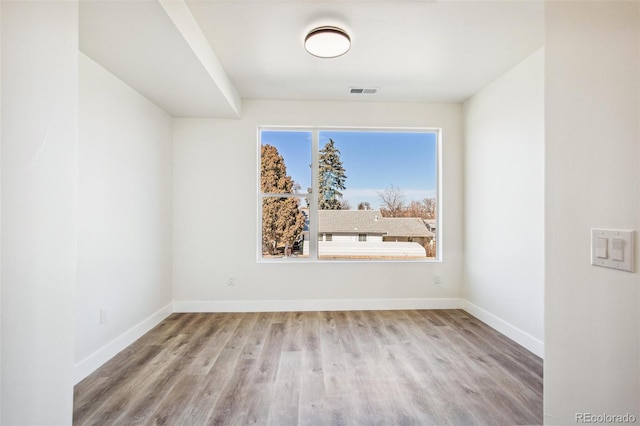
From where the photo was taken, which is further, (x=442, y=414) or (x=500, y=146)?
(x=500, y=146)

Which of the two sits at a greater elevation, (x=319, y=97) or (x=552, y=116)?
(x=319, y=97)

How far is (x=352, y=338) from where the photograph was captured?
2891mm

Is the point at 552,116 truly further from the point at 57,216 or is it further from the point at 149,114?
the point at 149,114

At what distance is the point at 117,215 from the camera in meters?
2.62

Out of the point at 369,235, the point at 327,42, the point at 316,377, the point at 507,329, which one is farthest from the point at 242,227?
the point at 507,329

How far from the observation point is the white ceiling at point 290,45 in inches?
75.9

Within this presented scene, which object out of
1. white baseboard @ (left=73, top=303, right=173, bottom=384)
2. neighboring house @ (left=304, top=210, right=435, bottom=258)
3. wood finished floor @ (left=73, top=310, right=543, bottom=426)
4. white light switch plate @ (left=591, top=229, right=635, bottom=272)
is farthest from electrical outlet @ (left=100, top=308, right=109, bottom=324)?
white light switch plate @ (left=591, top=229, right=635, bottom=272)

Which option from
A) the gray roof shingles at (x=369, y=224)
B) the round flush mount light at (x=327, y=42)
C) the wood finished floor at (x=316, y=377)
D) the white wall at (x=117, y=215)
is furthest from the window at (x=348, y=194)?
the round flush mount light at (x=327, y=42)

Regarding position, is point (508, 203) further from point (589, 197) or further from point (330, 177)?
point (589, 197)

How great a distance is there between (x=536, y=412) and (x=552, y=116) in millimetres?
1775

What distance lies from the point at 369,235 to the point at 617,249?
3.09 metres

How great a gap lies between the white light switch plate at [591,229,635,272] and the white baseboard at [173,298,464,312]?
3030 millimetres

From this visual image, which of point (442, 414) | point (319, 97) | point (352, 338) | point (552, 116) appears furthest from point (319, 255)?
point (552, 116)

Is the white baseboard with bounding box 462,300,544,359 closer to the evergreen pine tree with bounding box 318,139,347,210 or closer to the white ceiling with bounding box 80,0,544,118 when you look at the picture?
the evergreen pine tree with bounding box 318,139,347,210
